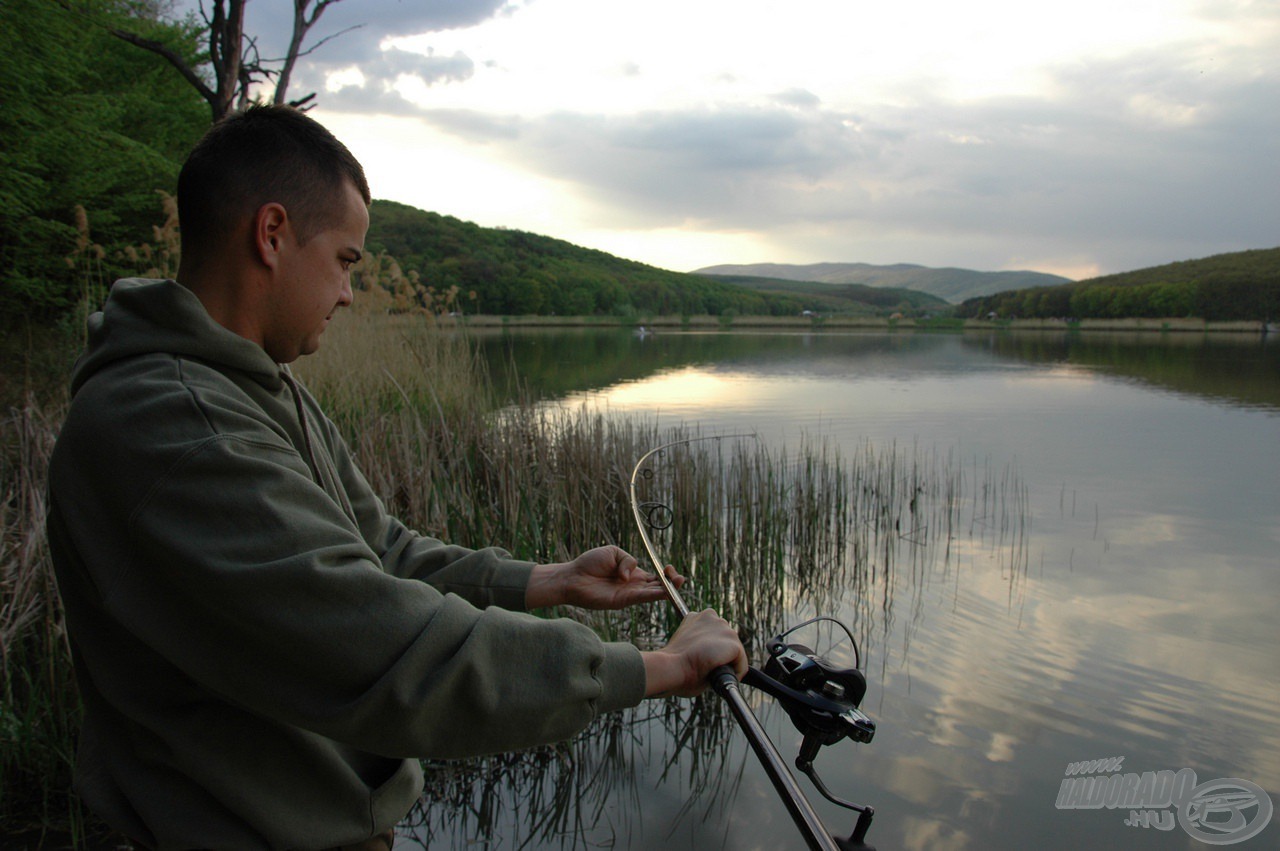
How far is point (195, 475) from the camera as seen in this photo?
0.91m

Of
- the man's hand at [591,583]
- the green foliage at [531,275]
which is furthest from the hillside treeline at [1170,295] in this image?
the man's hand at [591,583]

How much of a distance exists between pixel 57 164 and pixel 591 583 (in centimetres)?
1192

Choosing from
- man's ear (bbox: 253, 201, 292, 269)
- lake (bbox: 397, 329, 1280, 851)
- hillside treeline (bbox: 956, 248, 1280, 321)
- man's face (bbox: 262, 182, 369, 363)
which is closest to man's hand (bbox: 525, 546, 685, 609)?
man's face (bbox: 262, 182, 369, 363)

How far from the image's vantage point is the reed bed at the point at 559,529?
2916mm

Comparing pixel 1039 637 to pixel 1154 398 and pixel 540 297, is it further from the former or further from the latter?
pixel 540 297

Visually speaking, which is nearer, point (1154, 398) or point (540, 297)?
point (1154, 398)

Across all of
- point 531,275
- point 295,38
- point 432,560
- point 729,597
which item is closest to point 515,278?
point 531,275

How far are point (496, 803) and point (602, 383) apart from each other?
15.9 m

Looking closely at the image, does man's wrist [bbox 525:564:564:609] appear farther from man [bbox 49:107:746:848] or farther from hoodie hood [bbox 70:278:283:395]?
hoodie hood [bbox 70:278:283:395]

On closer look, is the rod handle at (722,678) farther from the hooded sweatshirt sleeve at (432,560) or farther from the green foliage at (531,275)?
the green foliage at (531,275)

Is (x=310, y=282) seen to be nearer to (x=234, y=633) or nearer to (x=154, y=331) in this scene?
(x=154, y=331)

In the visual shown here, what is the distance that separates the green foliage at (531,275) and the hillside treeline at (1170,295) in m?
21.0

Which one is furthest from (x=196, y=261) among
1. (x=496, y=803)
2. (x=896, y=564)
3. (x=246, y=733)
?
(x=896, y=564)

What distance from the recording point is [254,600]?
906 mm
